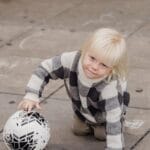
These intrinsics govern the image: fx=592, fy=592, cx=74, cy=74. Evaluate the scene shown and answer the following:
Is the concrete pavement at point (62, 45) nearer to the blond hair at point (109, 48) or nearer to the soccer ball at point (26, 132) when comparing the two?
the soccer ball at point (26, 132)

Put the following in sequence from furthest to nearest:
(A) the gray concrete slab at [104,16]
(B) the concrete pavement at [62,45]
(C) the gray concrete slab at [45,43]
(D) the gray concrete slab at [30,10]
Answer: (D) the gray concrete slab at [30,10] < (A) the gray concrete slab at [104,16] < (C) the gray concrete slab at [45,43] < (B) the concrete pavement at [62,45]

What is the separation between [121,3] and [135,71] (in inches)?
119

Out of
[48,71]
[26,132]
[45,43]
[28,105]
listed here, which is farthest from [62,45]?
[26,132]

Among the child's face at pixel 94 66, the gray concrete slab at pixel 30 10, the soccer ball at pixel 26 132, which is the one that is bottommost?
the gray concrete slab at pixel 30 10

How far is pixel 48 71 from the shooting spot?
4.23 metres

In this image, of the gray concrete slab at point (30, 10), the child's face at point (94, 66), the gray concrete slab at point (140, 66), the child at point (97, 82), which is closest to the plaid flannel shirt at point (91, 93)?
the child at point (97, 82)

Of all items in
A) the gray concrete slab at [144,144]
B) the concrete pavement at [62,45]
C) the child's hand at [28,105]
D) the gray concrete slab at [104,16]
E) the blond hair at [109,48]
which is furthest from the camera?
the gray concrete slab at [104,16]

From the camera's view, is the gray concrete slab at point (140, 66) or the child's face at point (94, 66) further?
the gray concrete slab at point (140, 66)

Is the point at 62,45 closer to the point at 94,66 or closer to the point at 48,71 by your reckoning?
the point at 48,71

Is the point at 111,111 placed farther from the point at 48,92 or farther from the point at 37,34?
the point at 37,34

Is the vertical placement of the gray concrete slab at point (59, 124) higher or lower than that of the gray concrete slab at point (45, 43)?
higher

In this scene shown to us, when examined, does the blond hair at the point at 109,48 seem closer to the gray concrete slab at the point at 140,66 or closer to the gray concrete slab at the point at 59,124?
the gray concrete slab at the point at 59,124

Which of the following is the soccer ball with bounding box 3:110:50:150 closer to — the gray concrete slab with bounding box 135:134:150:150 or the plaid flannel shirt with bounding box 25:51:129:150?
the plaid flannel shirt with bounding box 25:51:129:150

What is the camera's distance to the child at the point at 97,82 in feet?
12.6
